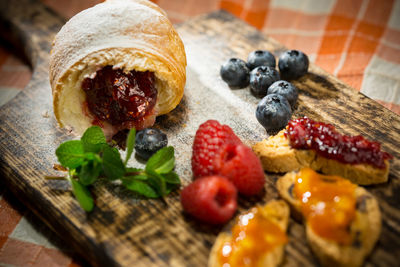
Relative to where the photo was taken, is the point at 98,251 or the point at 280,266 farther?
the point at 98,251

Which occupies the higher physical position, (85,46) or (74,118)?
(85,46)

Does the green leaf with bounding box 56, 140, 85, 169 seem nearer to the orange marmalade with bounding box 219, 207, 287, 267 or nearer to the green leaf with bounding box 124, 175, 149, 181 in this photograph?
the green leaf with bounding box 124, 175, 149, 181

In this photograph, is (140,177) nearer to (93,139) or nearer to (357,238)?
(93,139)

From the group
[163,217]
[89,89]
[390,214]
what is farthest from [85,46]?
[390,214]

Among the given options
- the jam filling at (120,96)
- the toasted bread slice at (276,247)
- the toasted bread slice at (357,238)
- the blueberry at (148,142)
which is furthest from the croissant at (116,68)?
the toasted bread slice at (357,238)

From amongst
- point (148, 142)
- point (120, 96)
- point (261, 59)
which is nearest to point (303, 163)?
point (148, 142)

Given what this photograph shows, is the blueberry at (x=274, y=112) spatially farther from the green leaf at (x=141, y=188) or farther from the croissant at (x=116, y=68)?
the green leaf at (x=141, y=188)

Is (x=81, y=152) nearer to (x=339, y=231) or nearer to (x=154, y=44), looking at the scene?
(x=154, y=44)
